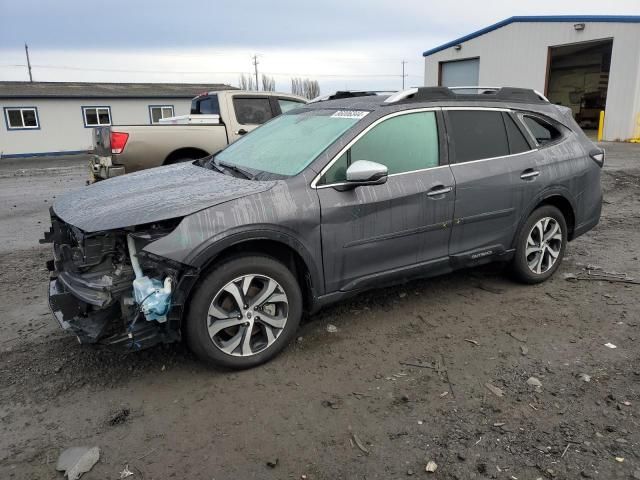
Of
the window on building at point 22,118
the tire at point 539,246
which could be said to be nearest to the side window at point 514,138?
the tire at point 539,246

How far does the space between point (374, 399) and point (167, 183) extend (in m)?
2.16

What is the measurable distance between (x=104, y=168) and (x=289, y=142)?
4.66 meters

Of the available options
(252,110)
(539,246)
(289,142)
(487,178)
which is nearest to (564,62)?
(252,110)

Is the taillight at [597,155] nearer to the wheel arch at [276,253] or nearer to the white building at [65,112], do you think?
the wheel arch at [276,253]


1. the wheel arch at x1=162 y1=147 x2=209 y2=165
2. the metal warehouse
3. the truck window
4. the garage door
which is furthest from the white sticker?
the garage door

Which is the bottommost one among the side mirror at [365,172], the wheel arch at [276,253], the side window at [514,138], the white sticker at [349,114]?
the wheel arch at [276,253]

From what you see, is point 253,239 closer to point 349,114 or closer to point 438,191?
point 349,114

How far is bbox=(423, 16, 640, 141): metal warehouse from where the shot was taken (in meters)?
18.1

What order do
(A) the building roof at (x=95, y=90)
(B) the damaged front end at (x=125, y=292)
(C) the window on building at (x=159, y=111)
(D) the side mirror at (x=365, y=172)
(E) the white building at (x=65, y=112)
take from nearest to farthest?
(B) the damaged front end at (x=125, y=292) < (D) the side mirror at (x=365, y=172) < (E) the white building at (x=65, y=112) < (A) the building roof at (x=95, y=90) < (C) the window on building at (x=159, y=111)

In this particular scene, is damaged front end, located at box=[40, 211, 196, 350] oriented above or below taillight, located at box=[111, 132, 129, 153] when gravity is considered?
below

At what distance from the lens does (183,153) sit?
8133 mm

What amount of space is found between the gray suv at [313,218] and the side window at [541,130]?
0.4 inches

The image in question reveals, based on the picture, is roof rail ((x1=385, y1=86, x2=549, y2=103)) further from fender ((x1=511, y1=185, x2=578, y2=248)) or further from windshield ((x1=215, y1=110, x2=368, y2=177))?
fender ((x1=511, y1=185, x2=578, y2=248))

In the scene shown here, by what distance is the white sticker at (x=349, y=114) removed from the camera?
381 cm
